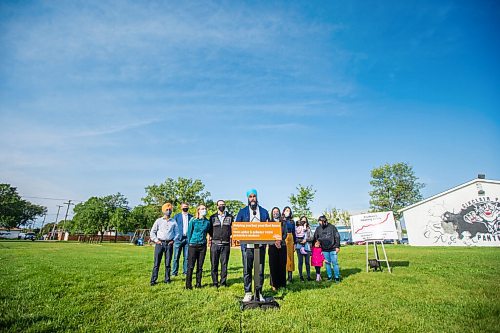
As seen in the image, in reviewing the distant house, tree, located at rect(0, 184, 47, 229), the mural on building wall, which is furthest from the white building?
the distant house

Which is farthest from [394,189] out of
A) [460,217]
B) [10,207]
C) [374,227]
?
[10,207]

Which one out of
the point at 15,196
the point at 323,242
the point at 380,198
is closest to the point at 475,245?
the point at 380,198

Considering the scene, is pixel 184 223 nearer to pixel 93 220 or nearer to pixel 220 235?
pixel 220 235

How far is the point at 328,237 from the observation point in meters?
9.16

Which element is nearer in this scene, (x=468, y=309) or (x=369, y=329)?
(x=369, y=329)

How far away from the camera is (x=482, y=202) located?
30.0 meters

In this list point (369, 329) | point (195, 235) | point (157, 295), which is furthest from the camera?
point (195, 235)

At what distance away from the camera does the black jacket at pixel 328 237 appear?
355 inches

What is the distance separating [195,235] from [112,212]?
6520cm

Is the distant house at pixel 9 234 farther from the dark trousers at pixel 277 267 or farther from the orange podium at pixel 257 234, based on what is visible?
the orange podium at pixel 257 234

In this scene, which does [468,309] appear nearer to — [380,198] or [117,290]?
[117,290]

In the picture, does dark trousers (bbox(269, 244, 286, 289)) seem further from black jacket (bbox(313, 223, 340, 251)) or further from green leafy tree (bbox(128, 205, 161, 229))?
green leafy tree (bbox(128, 205, 161, 229))

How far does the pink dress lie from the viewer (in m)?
9.23

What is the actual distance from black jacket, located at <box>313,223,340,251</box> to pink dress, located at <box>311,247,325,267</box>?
355 millimetres
